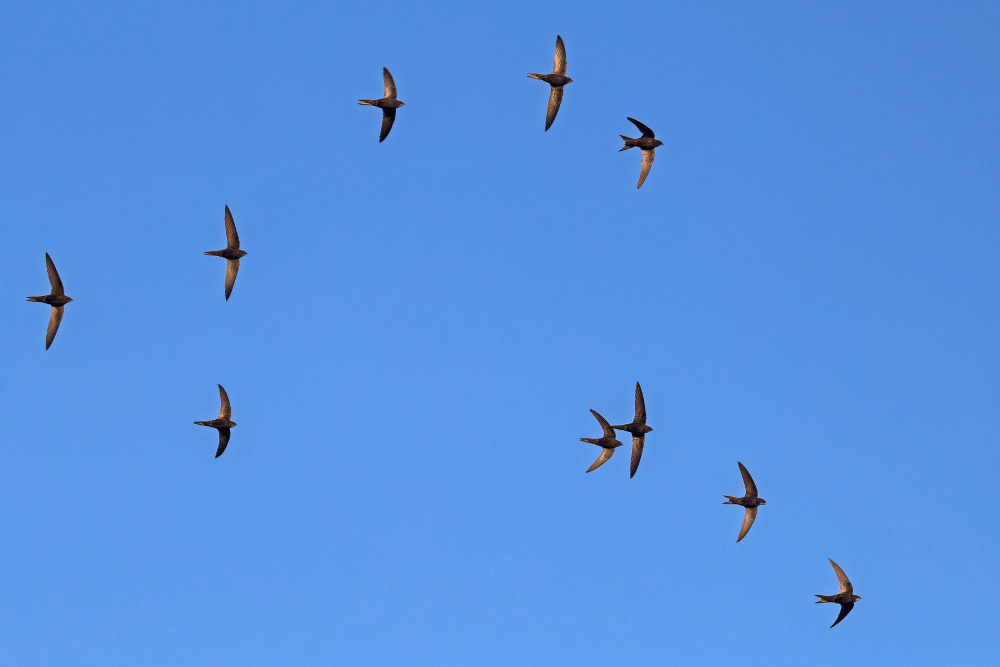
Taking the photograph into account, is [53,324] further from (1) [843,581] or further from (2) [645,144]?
(1) [843,581]

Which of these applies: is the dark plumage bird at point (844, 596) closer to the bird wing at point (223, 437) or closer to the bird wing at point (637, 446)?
the bird wing at point (637, 446)

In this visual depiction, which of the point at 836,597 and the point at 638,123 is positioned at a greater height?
the point at 638,123

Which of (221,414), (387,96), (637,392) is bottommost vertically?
(221,414)

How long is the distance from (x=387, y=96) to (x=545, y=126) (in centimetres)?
785

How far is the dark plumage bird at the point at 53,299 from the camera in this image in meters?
79.4

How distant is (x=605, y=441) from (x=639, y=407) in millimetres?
2489

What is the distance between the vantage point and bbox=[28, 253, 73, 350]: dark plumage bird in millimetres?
79375

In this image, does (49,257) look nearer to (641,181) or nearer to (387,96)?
(387,96)

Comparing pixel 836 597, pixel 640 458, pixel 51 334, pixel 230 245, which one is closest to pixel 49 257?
pixel 51 334

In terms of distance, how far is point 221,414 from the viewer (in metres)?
81.6

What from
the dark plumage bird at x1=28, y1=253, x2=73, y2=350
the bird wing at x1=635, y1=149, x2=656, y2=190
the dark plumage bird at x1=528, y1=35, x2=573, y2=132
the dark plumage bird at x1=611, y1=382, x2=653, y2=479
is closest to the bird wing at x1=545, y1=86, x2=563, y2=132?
the dark plumage bird at x1=528, y1=35, x2=573, y2=132

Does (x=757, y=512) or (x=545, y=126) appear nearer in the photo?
(x=545, y=126)

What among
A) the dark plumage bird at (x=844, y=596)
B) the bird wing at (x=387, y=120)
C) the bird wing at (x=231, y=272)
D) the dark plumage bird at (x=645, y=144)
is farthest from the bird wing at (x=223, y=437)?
the dark plumage bird at (x=844, y=596)

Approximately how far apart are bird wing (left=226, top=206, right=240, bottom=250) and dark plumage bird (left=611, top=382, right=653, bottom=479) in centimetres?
2063
